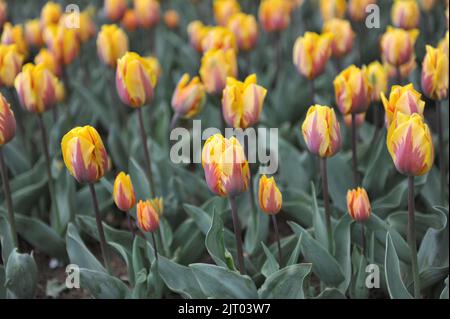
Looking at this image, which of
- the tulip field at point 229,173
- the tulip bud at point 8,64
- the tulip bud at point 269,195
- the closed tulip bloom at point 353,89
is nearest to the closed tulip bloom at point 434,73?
the tulip field at point 229,173

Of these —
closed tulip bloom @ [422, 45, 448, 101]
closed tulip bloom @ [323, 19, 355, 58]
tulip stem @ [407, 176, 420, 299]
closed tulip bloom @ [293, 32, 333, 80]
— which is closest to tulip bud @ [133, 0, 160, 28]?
closed tulip bloom @ [323, 19, 355, 58]

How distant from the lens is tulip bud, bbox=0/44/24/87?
2.51m

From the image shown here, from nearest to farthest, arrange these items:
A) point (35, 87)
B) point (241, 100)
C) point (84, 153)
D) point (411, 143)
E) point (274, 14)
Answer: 1. point (411, 143)
2. point (84, 153)
3. point (241, 100)
4. point (35, 87)
5. point (274, 14)

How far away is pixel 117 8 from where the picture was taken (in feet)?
11.2

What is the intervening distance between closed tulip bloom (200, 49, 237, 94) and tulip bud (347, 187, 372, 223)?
27.2 inches

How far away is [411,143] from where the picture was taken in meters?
1.76

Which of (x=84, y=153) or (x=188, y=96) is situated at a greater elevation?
(x=188, y=96)

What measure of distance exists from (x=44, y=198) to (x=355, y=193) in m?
1.31

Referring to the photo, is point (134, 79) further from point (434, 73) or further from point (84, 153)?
point (434, 73)

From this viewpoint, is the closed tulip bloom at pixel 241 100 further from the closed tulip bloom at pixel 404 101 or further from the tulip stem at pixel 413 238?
the tulip stem at pixel 413 238

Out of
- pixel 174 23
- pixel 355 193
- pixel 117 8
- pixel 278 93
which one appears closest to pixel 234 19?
pixel 278 93

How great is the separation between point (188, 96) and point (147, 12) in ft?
3.27

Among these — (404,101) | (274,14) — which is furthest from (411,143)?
(274,14)
